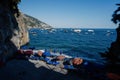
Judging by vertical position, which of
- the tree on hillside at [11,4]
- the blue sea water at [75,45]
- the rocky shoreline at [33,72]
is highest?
the tree on hillside at [11,4]

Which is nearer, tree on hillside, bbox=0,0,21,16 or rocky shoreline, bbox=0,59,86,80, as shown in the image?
rocky shoreline, bbox=0,59,86,80

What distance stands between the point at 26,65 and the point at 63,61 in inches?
297

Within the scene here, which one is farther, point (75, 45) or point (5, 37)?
point (75, 45)

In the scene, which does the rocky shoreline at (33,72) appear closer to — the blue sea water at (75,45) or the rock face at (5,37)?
the rock face at (5,37)

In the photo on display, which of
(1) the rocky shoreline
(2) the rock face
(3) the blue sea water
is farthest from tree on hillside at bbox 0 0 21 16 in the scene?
(3) the blue sea water

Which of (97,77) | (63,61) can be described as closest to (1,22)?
(63,61)

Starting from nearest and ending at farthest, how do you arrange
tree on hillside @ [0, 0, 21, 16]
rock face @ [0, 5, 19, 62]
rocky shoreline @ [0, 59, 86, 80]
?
rocky shoreline @ [0, 59, 86, 80] → rock face @ [0, 5, 19, 62] → tree on hillside @ [0, 0, 21, 16]

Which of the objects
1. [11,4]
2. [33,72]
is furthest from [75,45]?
[33,72]

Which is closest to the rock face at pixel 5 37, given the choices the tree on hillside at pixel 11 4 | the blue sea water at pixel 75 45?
the tree on hillside at pixel 11 4

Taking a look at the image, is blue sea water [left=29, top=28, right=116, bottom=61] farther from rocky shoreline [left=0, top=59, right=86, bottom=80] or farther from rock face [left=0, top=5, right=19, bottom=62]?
rock face [left=0, top=5, right=19, bottom=62]

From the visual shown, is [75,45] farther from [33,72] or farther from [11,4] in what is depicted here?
[33,72]

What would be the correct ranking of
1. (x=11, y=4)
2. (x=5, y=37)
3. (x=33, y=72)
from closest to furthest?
(x=33, y=72) < (x=5, y=37) < (x=11, y=4)

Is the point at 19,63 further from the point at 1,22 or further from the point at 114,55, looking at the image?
the point at 114,55

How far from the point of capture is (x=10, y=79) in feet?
74.4
